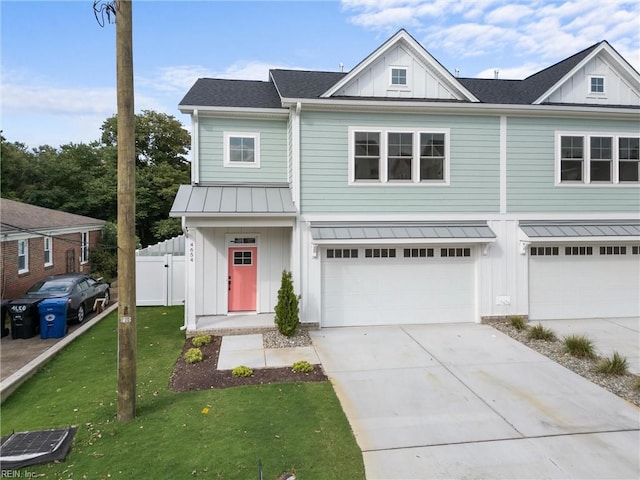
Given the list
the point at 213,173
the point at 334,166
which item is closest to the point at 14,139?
the point at 213,173

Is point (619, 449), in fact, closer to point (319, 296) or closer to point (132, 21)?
point (319, 296)

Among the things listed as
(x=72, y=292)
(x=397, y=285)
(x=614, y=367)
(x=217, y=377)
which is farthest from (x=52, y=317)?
(x=614, y=367)

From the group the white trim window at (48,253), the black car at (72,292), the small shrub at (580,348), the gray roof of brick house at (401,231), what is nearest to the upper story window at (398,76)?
the gray roof of brick house at (401,231)

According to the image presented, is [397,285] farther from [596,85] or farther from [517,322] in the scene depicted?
[596,85]

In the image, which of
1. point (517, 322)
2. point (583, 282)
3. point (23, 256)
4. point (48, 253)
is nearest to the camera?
point (517, 322)

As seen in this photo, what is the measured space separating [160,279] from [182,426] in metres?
9.02

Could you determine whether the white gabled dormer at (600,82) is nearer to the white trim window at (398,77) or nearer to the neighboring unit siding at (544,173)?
the neighboring unit siding at (544,173)

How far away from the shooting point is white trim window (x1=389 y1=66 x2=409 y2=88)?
1091 centimetres

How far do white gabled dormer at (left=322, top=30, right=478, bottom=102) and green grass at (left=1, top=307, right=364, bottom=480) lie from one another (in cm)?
793

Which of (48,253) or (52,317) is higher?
(48,253)

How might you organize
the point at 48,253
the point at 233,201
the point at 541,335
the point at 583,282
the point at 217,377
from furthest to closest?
1. the point at 48,253
2. the point at 583,282
3. the point at 233,201
4. the point at 541,335
5. the point at 217,377

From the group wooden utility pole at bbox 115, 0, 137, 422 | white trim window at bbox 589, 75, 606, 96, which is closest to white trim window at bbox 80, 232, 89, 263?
wooden utility pole at bbox 115, 0, 137, 422

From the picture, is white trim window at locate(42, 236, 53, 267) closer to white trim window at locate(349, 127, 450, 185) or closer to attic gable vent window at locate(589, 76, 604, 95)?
white trim window at locate(349, 127, 450, 185)

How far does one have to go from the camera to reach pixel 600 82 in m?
11.6
